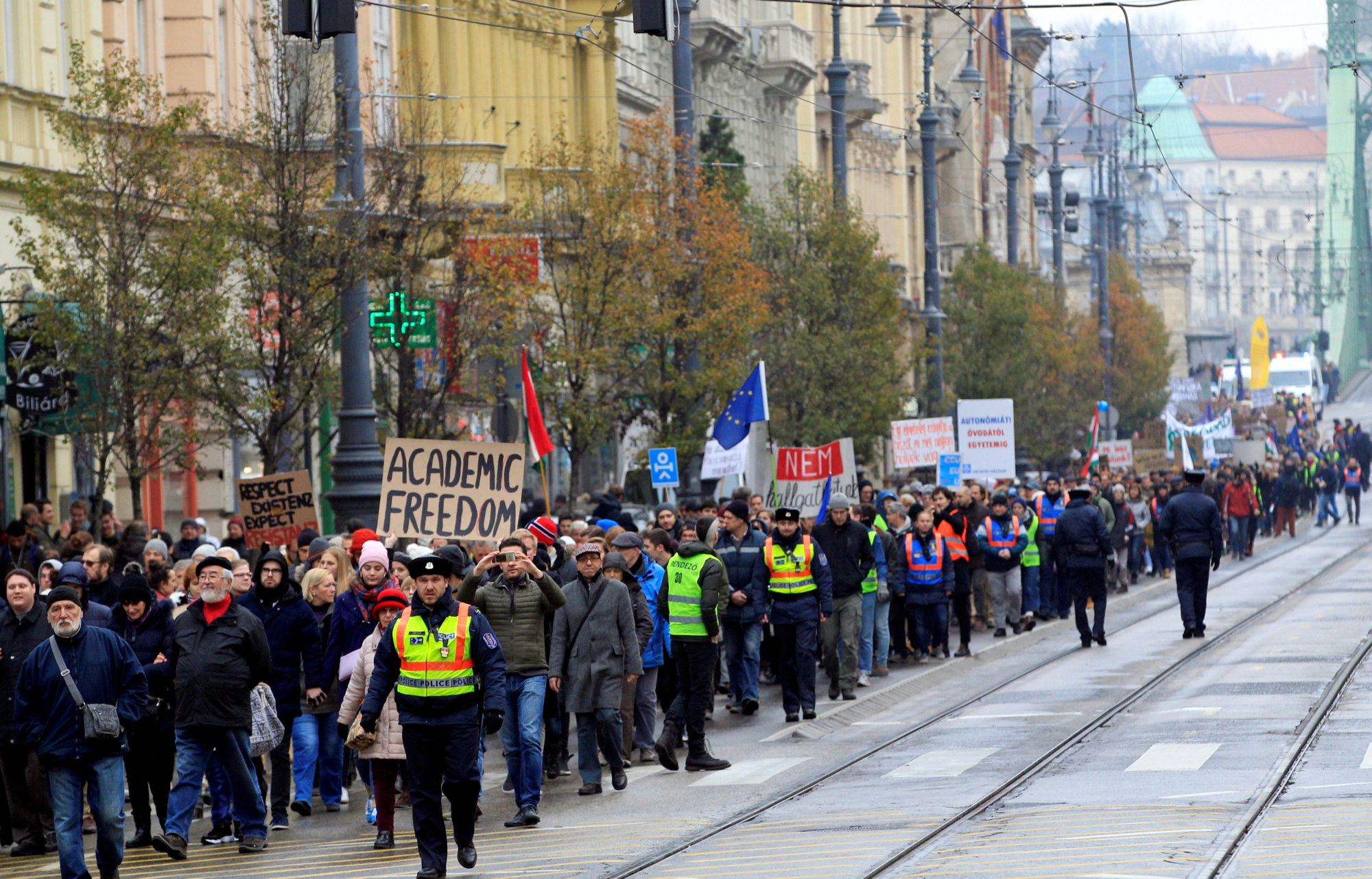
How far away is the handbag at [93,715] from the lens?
37.8 ft

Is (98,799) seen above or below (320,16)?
below

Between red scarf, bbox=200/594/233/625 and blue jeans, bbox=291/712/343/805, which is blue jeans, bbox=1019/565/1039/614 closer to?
blue jeans, bbox=291/712/343/805

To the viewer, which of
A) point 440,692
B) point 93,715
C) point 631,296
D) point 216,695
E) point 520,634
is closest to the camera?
point 93,715

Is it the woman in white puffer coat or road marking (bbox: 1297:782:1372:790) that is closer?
the woman in white puffer coat

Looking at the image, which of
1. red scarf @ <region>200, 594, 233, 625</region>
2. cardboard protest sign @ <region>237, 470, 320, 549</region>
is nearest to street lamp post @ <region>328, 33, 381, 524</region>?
cardboard protest sign @ <region>237, 470, 320, 549</region>

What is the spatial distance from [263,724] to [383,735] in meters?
0.80

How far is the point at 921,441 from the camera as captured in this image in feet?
115

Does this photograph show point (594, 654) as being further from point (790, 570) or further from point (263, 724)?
point (790, 570)

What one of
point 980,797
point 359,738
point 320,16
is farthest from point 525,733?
point 320,16

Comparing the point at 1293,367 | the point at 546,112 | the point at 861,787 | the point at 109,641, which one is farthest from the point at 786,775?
the point at 1293,367

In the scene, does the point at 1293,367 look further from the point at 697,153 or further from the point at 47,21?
the point at 47,21

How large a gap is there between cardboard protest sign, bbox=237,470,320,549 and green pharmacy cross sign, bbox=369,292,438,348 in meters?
5.24

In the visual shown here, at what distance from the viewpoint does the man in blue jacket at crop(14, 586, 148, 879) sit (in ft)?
38.0

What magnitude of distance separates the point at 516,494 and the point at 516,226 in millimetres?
12318
